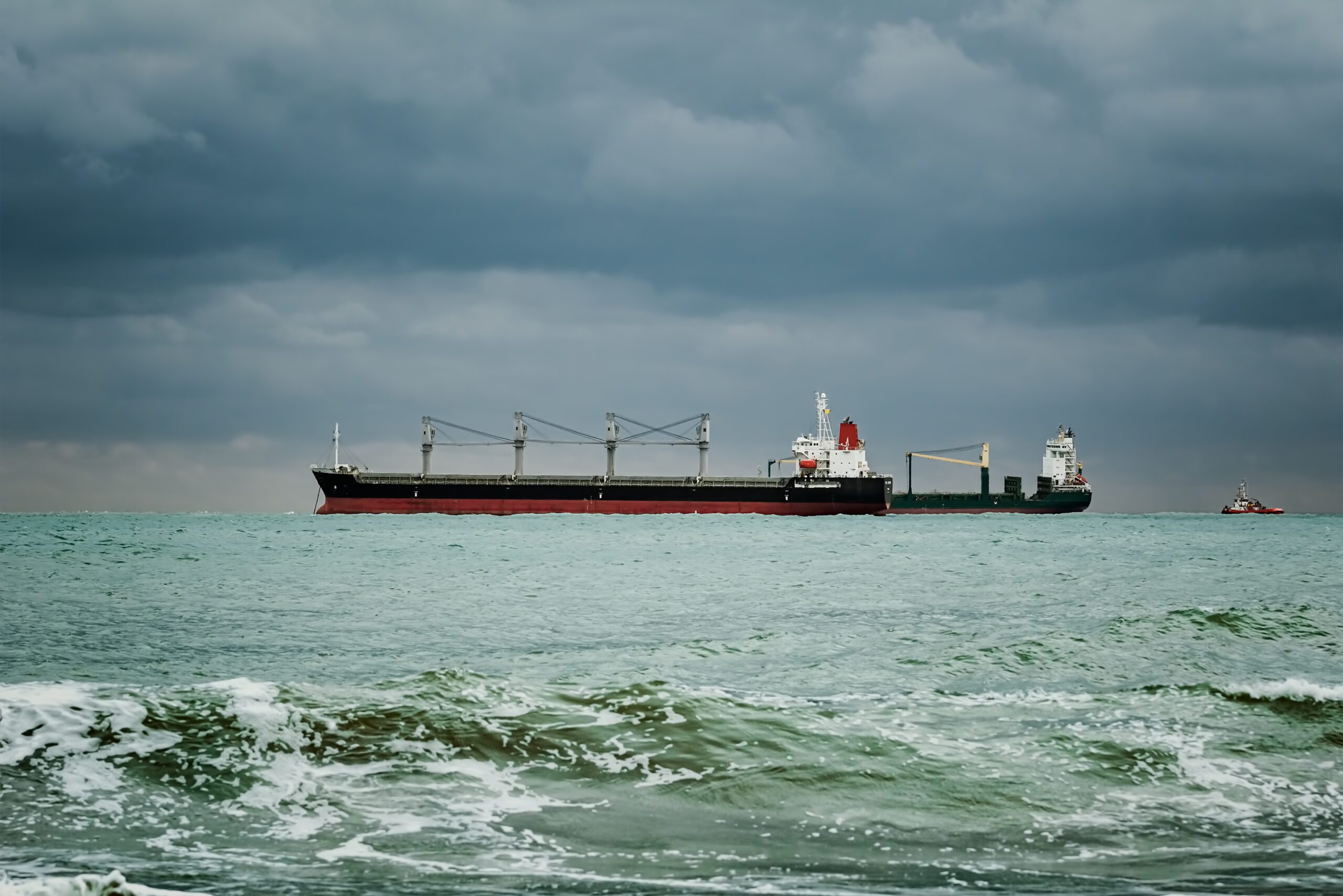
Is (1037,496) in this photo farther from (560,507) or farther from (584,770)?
(584,770)

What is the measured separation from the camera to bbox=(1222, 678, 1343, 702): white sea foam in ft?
34.2

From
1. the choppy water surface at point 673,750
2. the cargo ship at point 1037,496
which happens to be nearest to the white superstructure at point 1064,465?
the cargo ship at point 1037,496

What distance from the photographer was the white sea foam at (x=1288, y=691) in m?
10.4

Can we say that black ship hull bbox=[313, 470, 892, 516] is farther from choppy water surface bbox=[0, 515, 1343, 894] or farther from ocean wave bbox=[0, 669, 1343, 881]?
ocean wave bbox=[0, 669, 1343, 881]

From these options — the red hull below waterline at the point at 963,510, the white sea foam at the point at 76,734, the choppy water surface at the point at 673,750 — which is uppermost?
the white sea foam at the point at 76,734

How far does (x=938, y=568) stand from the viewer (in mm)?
31953

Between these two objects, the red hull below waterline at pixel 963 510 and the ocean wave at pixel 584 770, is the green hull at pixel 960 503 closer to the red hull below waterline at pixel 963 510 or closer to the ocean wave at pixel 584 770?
the red hull below waterline at pixel 963 510

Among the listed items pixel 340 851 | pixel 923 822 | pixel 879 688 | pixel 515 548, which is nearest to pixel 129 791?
pixel 340 851

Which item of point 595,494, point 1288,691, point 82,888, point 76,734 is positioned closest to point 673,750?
point 82,888

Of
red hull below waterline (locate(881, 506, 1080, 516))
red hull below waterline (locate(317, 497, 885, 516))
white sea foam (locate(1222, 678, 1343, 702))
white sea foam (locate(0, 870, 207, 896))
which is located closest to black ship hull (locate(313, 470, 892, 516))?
red hull below waterline (locate(317, 497, 885, 516))

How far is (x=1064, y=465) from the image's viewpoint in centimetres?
11188

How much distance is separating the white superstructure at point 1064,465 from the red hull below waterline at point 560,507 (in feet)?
104

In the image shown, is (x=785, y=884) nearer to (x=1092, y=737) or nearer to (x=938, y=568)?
(x=1092, y=737)

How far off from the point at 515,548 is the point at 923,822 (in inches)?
1466
